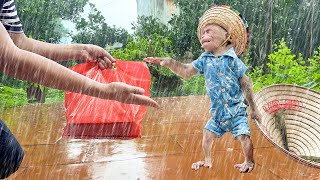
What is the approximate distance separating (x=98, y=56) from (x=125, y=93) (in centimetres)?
95

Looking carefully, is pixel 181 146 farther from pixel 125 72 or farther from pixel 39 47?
pixel 39 47

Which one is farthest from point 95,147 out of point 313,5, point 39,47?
point 313,5

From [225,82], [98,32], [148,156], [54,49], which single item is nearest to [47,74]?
[54,49]

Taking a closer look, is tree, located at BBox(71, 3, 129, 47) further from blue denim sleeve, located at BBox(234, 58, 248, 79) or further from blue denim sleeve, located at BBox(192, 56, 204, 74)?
blue denim sleeve, located at BBox(234, 58, 248, 79)

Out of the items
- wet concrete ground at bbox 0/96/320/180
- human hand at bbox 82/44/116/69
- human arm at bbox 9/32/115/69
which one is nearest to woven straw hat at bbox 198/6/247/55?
wet concrete ground at bbox 0/96/320/180

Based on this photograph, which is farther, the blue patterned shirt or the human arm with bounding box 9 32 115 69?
the blue patterned shirt

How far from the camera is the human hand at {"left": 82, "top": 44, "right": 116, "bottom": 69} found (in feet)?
6.81

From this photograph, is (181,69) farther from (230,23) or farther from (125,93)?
(125,93)

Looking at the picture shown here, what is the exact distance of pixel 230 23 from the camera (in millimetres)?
3066

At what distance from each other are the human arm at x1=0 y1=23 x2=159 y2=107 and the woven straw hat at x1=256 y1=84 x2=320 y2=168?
8.20 ft

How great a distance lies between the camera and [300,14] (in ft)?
26.8

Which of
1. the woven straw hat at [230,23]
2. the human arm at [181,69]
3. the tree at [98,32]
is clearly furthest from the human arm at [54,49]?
the tree at [98,32]

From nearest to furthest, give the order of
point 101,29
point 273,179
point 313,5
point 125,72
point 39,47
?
point 39,47 → point 125,72 → point 273,179 → point 313,5 → point 101,29

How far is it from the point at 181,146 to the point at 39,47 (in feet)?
7.78
